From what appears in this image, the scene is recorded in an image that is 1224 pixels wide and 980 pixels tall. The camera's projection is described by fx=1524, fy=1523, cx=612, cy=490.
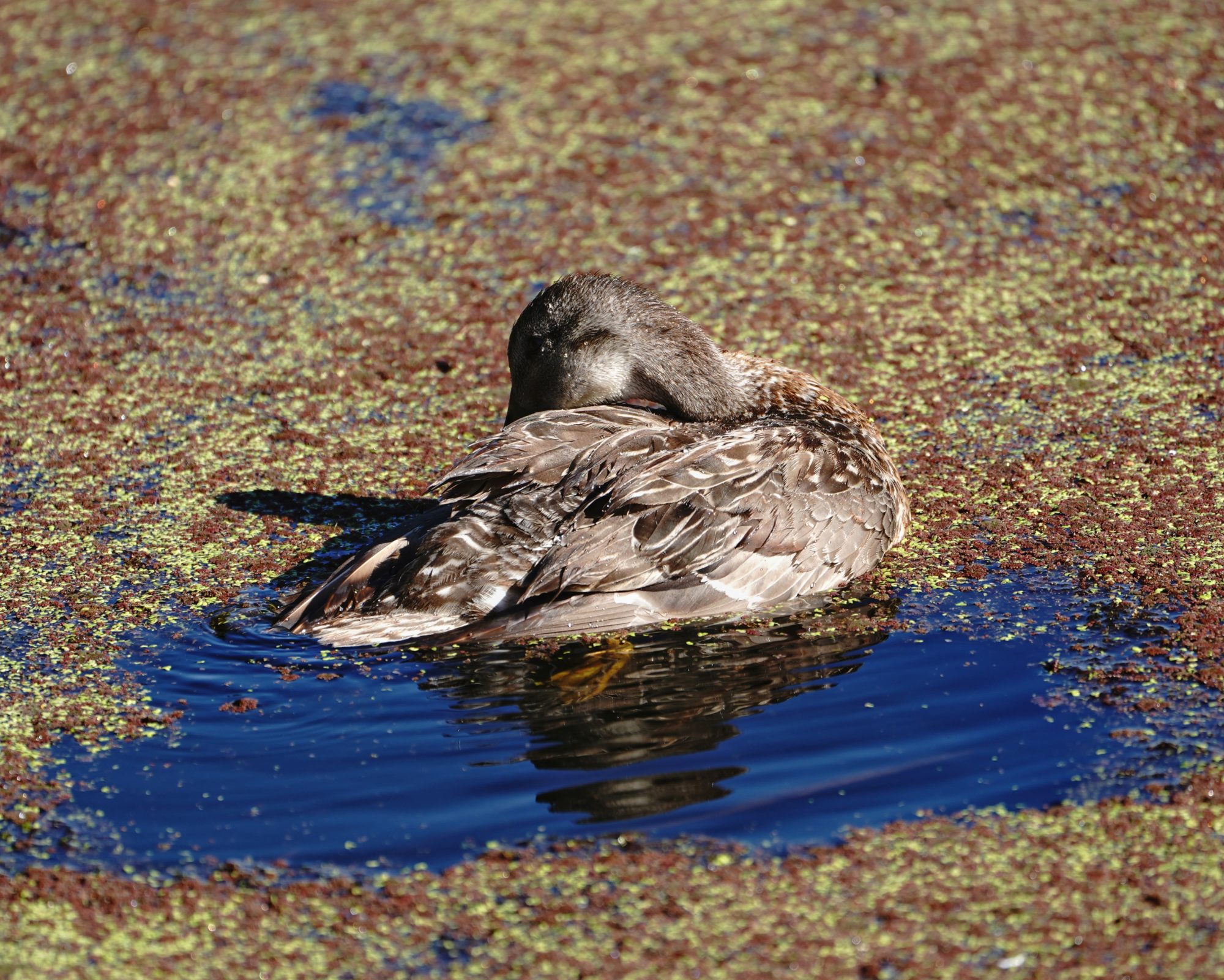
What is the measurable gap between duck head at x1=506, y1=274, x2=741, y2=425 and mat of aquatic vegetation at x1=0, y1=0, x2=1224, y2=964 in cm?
73

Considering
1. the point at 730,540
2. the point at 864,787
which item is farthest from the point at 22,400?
the point at 864,787

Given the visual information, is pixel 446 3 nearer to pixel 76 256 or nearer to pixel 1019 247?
pixel 76 256

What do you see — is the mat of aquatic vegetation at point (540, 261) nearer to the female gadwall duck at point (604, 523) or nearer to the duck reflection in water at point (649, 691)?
the female gadwall duck at point (604, 523)

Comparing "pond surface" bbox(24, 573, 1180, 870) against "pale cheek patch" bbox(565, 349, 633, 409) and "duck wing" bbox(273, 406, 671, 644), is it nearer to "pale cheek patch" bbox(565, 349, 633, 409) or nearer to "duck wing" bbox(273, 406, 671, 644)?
"duck wing" bbox(273, 406, 671, 644)

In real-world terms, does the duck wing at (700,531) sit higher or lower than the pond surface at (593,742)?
higher

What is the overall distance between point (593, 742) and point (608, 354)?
201 cm

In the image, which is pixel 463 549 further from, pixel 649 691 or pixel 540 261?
pixel 540 261

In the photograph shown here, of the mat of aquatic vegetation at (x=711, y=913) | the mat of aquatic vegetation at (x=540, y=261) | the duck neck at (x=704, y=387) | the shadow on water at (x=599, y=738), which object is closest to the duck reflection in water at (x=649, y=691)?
the shadow on water at (x=599, y=738)

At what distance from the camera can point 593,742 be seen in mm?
4320

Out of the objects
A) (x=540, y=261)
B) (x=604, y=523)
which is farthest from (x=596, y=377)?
(x=540, y=261)

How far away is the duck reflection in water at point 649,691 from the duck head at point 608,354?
1212mm

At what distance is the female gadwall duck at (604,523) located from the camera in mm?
4930

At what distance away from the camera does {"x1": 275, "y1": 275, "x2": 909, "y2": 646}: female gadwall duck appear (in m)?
4.93

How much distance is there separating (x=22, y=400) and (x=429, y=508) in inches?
90.8
